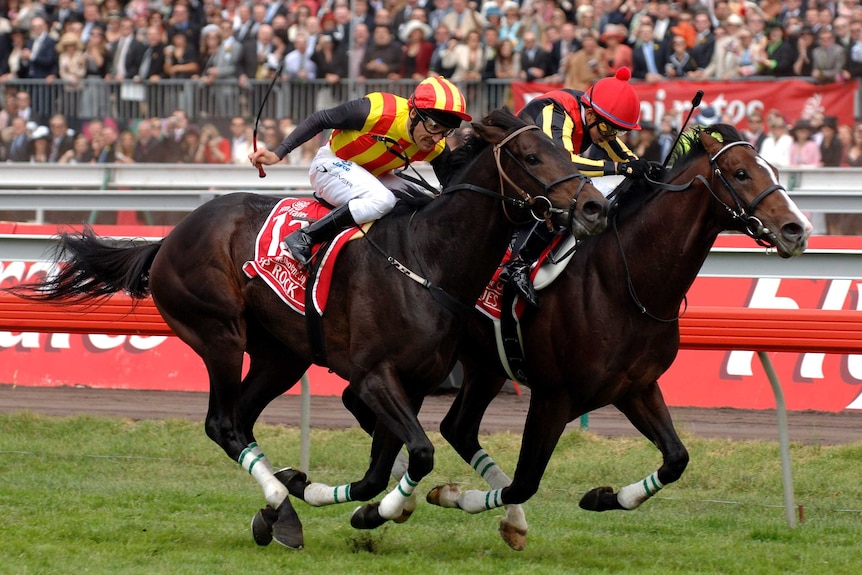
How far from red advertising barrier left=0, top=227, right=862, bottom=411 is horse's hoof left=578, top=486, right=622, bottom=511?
231 cm

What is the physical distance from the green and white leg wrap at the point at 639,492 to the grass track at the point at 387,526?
200mm

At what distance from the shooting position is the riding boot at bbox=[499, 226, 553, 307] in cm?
562

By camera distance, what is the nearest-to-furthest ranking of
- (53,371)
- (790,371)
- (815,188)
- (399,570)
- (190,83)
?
1. (399,570)
2. (790,371)
3. (53,371)
4. (815,188)
5. (190,83)

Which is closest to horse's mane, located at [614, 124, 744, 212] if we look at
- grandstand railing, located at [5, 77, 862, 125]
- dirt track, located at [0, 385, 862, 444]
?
dirt track, located at [0, 385, 862, 444]

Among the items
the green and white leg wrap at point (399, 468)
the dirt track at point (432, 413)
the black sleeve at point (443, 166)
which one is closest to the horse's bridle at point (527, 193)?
the black sleeve at point (443, 166)

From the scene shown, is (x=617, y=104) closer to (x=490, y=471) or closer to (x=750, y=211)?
(x=750, y=211)

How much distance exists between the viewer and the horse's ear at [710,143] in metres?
5.42

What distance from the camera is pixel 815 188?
1106 cm

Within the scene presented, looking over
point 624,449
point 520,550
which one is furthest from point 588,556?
point 624,449

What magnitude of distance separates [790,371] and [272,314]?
4281 mm

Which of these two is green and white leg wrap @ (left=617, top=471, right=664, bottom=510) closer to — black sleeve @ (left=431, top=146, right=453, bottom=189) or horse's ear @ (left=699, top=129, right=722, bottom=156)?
horse's ear @ (left=699, top=129, right=722, bottom=156)

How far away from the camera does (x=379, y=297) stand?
17.9ft

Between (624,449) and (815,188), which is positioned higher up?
(815,188)

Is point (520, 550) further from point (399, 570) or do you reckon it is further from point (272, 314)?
point (272, 314)
